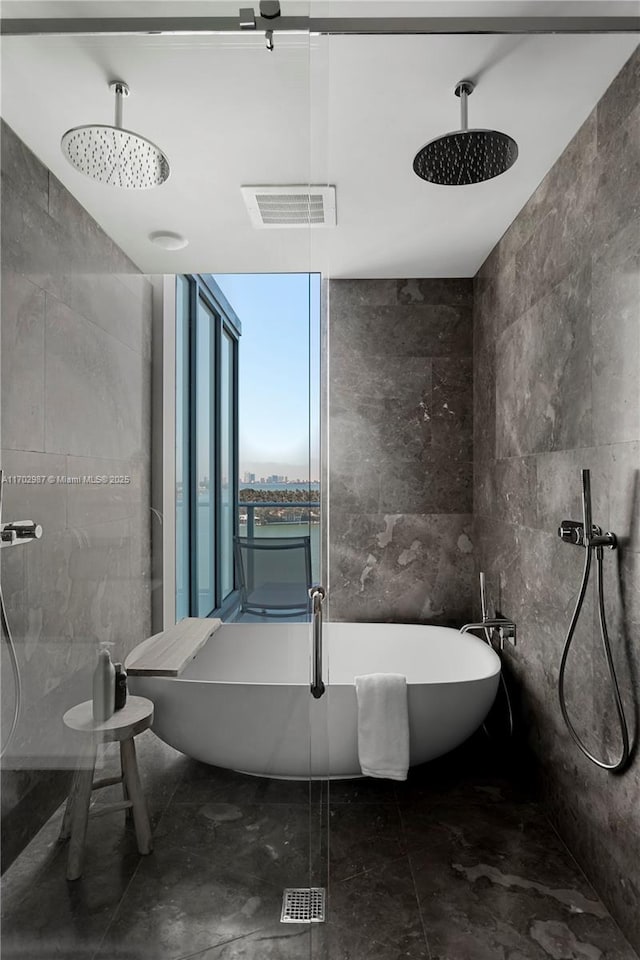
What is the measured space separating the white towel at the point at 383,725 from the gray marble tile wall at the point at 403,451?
3.98 ft

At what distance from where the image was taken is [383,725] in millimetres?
2371

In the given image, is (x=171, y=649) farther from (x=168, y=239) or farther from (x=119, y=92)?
(x=119, y=92)

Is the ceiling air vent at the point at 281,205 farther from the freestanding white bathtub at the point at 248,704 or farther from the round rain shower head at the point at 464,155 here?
the freestanding white bathtub at the point at 248,704

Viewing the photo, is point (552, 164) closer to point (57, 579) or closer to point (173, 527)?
point (173, 527)

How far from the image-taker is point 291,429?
1.48 metres

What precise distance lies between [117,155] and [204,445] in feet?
2.20

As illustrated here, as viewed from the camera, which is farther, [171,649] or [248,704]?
[248,704]

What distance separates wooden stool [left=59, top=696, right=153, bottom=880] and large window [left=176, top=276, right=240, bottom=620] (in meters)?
0.24

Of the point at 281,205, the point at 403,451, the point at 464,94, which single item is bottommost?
the point at 403,451

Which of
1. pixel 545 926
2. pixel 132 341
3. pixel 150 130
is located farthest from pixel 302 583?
pixel 545 926

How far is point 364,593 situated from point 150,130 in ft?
9.14

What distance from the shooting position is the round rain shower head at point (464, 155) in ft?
6.15

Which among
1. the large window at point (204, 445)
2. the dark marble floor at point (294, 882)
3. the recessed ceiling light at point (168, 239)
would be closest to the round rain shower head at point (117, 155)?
the recessed ceiling light at point (168, 239)

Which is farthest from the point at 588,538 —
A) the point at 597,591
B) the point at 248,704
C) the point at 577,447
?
the point at 248,704
